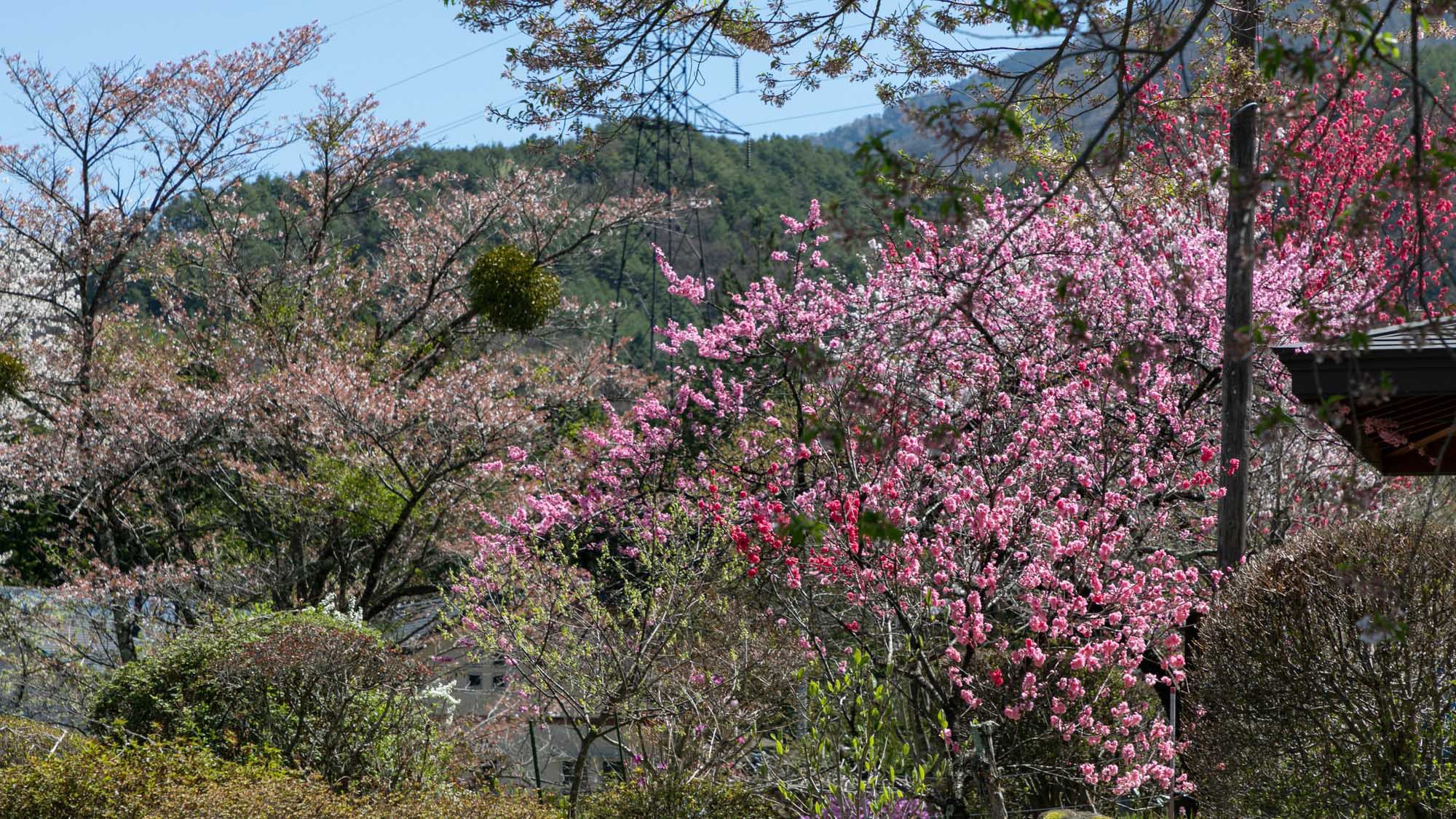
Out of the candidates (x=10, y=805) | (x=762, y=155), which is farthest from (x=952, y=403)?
(x=762, y=155)

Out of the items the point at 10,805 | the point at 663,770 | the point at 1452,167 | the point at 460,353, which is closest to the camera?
the point at 1452,167

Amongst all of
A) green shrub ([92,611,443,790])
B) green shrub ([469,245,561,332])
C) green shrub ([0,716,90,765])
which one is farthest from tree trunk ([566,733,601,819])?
green shrub ([469,245,561,332])

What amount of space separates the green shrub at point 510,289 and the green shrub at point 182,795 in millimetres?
5600

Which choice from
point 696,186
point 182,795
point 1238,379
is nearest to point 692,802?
point 182,795

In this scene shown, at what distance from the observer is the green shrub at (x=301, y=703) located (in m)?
7.64

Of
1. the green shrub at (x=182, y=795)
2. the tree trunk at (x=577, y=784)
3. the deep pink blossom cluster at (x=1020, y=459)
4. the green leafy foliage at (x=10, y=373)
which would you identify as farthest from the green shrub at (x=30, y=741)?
the green leafy foliage at (x=10, y=373)

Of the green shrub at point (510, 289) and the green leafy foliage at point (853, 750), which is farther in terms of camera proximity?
the green shrub at point (510, 289)

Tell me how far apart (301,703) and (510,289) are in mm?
4857

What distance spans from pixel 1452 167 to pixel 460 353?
1389 cm

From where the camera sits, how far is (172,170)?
14.6m

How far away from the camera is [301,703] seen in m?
7.69

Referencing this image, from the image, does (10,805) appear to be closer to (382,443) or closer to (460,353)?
(382,443)

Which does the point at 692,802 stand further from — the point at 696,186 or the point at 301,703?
the point at 696,186

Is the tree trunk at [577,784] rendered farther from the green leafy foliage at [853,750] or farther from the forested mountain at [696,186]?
the forested mountain at [696,186]
